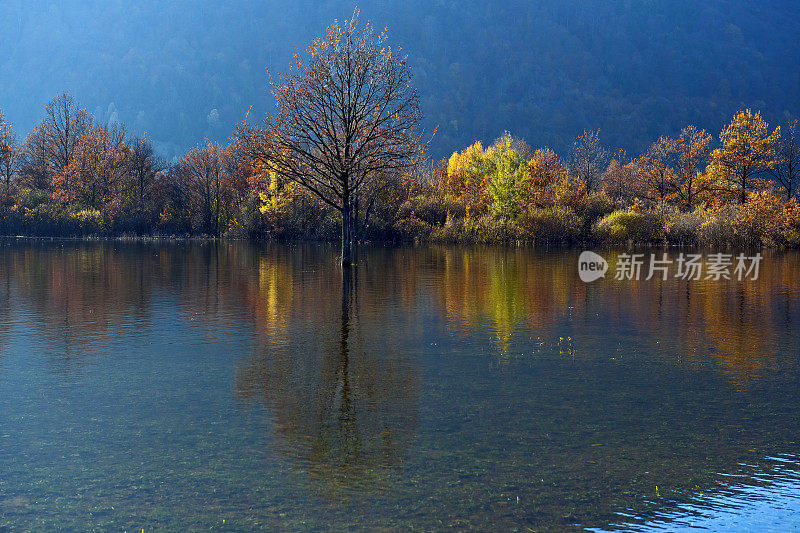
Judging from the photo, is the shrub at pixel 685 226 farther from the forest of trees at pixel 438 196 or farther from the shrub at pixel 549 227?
the shrub at pixel 549 227

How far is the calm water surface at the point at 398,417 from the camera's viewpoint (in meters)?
6.65

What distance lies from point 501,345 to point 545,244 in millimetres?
49659

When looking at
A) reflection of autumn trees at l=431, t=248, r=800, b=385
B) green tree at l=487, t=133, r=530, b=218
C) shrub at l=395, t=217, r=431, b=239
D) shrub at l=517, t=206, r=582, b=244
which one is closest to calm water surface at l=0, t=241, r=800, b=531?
reflection of autumn trees at l=431, t=248, r=800, b=385

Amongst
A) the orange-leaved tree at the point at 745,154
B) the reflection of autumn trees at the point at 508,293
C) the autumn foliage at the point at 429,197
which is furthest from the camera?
the orange-leaved tree at the point at 745,154

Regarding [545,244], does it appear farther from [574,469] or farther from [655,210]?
[574,469]

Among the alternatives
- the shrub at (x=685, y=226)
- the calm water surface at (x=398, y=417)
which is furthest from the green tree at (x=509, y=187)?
the calm water surface at (x=398, y=417)

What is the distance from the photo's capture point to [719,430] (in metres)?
8.84

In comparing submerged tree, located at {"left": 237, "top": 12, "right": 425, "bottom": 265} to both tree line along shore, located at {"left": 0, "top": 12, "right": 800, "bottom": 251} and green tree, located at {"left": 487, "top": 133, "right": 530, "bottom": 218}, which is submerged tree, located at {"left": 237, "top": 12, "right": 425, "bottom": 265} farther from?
green tree, located at {"left": 487, "top": 133, "right": 530, "bottom": 218}

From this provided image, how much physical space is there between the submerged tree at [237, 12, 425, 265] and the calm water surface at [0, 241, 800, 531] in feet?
52.7

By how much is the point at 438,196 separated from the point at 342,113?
39.7 m

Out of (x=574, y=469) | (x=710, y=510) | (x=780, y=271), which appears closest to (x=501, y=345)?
(x=574, y=469)

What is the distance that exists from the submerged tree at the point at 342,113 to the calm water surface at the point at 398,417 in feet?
52.7

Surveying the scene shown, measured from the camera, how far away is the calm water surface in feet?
21.8

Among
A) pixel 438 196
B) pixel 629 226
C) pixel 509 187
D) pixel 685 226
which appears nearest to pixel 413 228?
pixel 438 196
